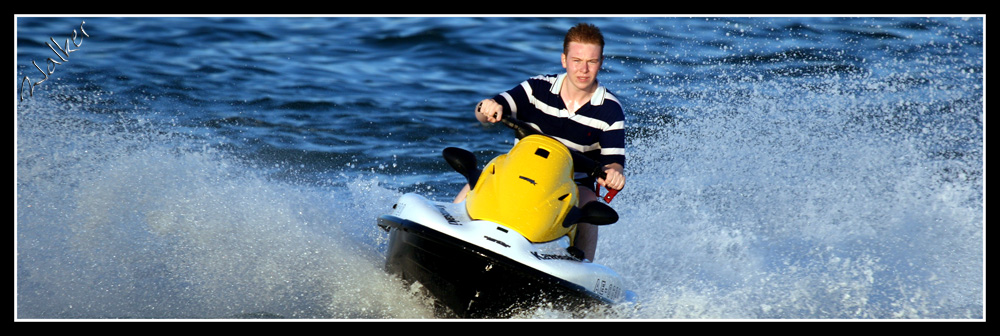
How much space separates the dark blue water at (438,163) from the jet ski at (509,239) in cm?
15

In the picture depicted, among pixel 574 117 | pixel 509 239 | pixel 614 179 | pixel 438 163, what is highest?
pixel 574 117

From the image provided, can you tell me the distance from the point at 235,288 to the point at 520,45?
7.48m

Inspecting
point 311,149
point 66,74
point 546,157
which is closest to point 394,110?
point 311,149

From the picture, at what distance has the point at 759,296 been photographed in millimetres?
5000

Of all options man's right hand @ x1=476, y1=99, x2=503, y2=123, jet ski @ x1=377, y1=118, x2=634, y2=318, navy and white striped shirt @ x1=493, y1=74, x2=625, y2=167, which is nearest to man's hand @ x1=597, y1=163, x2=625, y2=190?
jet ski @ x1=377, y1=118, x2=634, y2=318

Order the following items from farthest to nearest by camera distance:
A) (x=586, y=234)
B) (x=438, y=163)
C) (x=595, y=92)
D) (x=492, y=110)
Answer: (x=438, y=163) < (x=586, y=234) < (x=595, y=92) < (x=492, y=110)

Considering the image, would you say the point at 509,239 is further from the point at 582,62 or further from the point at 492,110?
the point at 582,62

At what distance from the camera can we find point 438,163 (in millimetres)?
7352

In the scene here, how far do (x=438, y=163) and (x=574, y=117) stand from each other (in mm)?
3129

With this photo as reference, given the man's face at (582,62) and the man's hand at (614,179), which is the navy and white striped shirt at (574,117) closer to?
the man's face at (582,62)

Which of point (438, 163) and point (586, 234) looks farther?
point (438, 163)

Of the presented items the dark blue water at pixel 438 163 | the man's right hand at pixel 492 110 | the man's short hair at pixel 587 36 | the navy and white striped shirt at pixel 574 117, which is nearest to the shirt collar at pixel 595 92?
the navy and white striped shirt at pixel 574 117

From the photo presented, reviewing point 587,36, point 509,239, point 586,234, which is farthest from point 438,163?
point 509,239

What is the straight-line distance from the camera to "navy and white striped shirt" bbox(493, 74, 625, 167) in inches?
170
